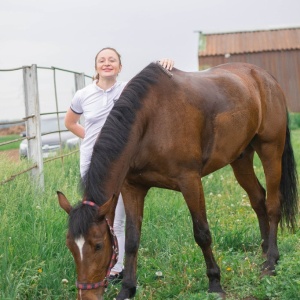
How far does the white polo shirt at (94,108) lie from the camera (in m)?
4.88

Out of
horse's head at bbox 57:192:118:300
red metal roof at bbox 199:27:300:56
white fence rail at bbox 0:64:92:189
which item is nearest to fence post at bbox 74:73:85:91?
white fence rail at bbox 0:64:92:189

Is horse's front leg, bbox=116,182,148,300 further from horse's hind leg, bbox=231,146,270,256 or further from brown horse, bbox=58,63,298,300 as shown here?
horse's hind leg, bbox=231,146,270,256

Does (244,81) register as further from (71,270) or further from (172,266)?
(71,270)

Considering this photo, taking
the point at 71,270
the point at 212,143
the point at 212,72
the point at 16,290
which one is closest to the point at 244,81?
the point at 212,72

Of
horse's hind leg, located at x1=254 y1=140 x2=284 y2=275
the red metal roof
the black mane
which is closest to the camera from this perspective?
the black mane

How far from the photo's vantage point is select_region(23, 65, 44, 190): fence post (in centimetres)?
757

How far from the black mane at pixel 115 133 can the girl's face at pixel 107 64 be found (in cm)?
28

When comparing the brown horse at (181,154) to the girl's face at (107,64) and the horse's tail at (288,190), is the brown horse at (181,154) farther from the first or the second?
the girl's face at (107,64)

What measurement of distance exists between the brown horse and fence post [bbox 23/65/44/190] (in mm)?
2635

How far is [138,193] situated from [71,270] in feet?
2.61

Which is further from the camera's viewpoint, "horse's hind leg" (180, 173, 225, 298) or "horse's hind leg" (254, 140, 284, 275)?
"horse's hind leg" (254, 140, 284, 275)

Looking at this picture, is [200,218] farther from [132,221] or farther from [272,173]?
[272,173]

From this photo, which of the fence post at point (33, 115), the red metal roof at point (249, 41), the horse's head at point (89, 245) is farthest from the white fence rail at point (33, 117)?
the red metal roof at point (249, 41)

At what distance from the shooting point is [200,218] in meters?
4.75
